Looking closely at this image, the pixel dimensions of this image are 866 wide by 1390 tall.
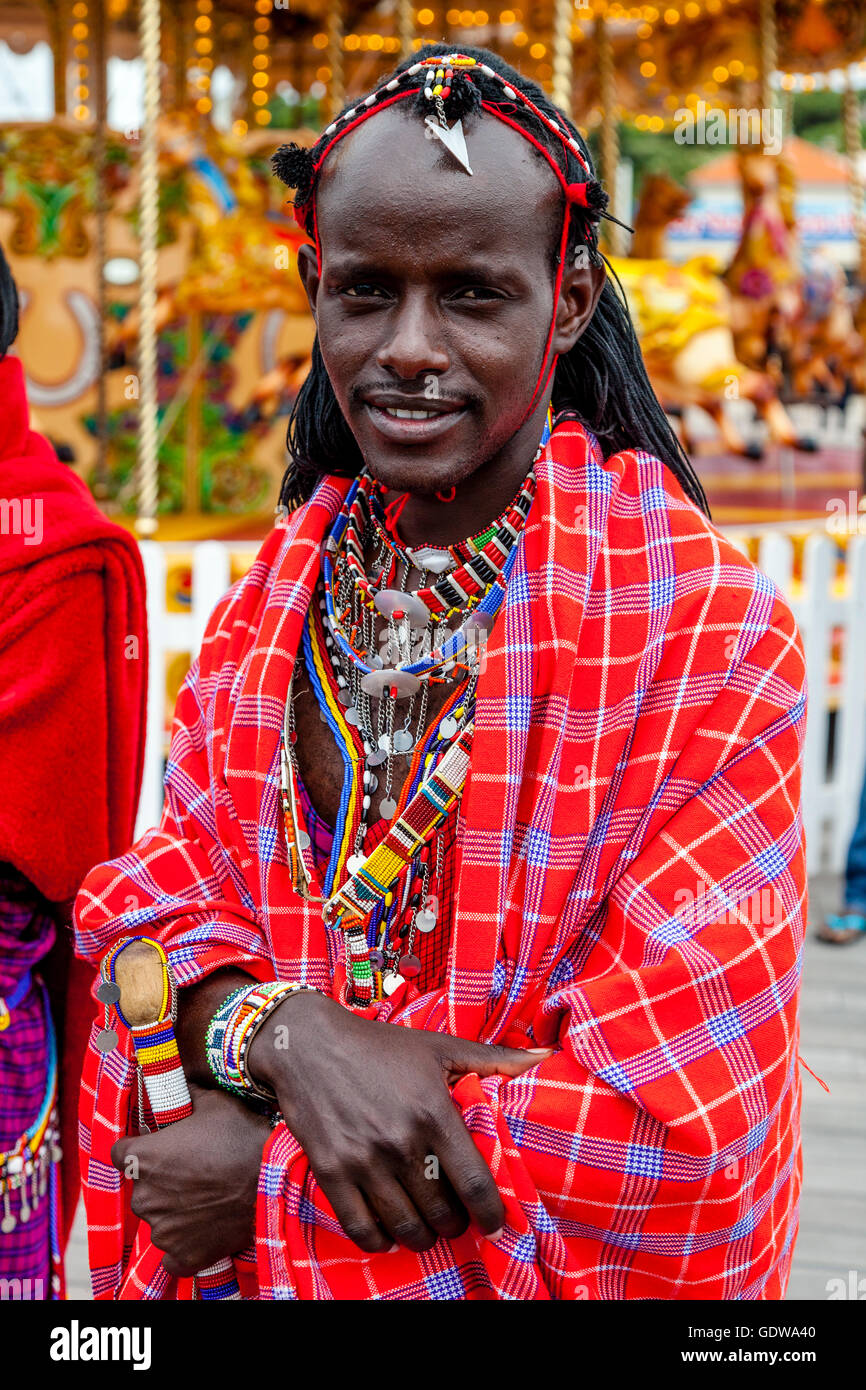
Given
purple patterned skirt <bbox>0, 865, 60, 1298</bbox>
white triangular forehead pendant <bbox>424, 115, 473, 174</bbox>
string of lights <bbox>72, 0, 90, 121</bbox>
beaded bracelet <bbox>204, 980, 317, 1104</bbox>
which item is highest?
string of lights <bbox>72, 0, 90, 121</bbox>

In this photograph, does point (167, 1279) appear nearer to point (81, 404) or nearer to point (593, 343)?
point (593, 343)

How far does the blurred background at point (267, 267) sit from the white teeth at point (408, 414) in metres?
3.40

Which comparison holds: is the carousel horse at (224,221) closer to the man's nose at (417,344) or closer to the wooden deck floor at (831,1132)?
the wooden deck floor at (831,1132)

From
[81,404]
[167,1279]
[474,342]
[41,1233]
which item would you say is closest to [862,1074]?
[41,1233]

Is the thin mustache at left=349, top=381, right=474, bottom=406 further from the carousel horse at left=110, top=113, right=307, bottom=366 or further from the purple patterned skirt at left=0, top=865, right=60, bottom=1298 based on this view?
the carousel horse at left=110, top=113, right=307, bottom=366

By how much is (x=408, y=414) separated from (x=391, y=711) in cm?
35

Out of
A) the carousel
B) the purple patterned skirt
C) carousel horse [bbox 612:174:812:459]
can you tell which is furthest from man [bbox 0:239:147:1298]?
carousel horse [bbox 612:174:812:459]

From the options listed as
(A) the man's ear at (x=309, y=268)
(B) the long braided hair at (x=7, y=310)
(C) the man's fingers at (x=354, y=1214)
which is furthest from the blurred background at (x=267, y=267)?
(C) the man's fingers at (x=354, y=1214)

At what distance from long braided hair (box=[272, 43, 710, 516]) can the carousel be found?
5016mm

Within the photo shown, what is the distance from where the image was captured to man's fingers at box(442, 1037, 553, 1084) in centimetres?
129

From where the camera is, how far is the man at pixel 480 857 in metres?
1.26

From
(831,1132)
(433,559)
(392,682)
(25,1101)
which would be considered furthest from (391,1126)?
(831,1132)

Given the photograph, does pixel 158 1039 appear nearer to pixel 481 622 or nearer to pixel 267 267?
pixel 481 622
